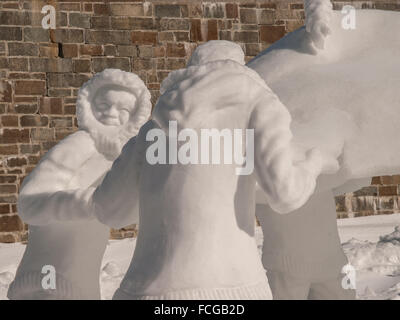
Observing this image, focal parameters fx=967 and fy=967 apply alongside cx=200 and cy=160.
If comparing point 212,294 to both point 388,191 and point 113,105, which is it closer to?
point 113,105

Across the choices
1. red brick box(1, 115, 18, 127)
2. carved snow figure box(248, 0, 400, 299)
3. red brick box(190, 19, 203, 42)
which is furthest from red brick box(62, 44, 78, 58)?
carved snow figure box(248, 0, 400, 299)

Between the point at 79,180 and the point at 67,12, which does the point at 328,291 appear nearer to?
the point at 79,180

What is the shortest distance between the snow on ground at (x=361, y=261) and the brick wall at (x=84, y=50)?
99 centimetres

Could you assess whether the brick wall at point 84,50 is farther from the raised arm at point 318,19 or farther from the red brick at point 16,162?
the raised arm at point 318,19

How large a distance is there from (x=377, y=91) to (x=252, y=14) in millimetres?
7643

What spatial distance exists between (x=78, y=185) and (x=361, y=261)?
396 centimetres

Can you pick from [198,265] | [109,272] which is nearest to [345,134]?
[198,265]

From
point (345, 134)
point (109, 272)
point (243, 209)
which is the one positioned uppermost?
point (345, 134)

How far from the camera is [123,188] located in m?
3.63

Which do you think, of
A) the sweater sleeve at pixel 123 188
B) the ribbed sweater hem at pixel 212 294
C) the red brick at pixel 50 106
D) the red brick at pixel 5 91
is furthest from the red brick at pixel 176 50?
the ribbed sweater hem at pixel 212 294

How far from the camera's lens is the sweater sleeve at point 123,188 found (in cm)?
360

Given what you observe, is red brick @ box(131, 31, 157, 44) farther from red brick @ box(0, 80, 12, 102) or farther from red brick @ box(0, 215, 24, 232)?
red brick @ box(0, 215, 24, 232)

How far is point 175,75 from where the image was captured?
3604mm

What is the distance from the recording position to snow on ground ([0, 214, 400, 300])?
6.97 meters
